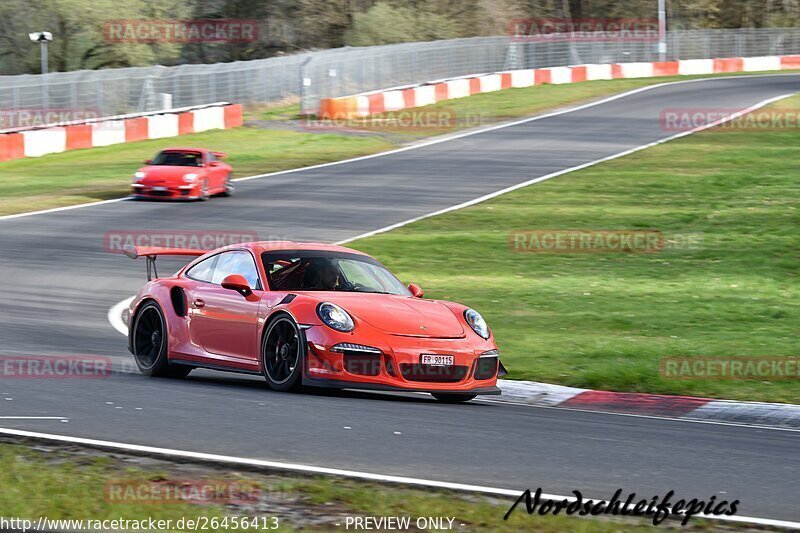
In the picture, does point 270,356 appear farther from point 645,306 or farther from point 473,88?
point 473,88

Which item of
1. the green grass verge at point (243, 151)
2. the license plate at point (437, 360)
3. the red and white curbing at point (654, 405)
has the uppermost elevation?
the green grass verge at point (243, 151)

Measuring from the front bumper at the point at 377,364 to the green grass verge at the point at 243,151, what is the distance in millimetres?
16376

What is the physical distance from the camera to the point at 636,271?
63.2ft

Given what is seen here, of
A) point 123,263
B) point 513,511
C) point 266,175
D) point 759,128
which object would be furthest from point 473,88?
point 513,511

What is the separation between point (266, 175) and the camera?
31078mm

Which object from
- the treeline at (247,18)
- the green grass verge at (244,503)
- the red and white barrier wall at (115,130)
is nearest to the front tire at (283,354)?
the green grass verge at (244,503)

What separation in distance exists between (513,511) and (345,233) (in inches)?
648

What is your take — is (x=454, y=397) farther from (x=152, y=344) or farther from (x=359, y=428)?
(x=152, y=344)

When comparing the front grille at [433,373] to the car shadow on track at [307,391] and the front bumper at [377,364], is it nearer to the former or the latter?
the front bumper at [377,364]

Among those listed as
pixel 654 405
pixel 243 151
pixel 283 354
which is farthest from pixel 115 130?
pixel 654 405

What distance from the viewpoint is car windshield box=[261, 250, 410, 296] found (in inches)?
430

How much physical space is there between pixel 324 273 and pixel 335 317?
1.06 meters

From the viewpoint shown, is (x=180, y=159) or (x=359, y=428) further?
(x=180, y=159)

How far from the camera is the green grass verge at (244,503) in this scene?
19.0ft
